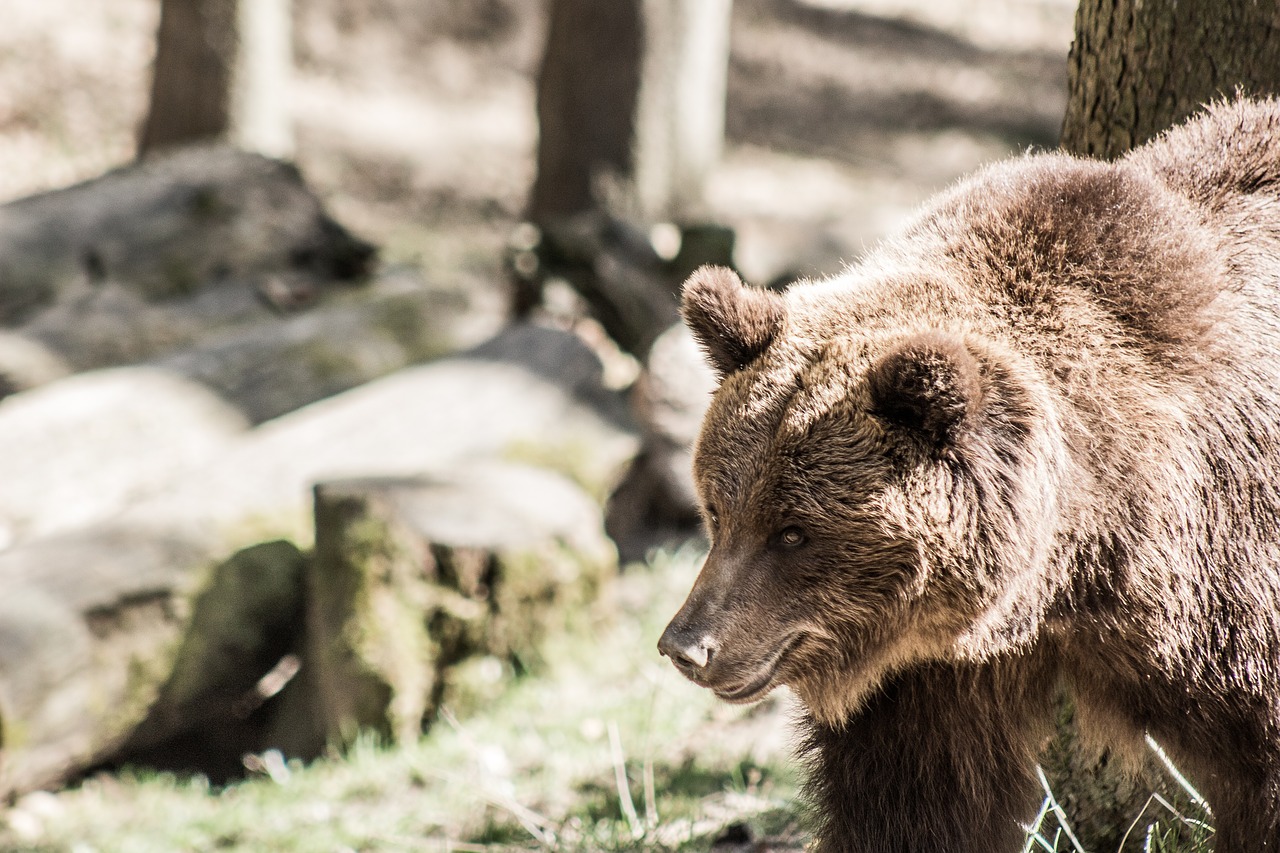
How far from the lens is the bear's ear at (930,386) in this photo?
2381mm

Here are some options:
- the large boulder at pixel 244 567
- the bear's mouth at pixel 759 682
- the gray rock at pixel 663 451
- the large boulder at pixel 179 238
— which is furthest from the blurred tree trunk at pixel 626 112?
the bear's mouth at pixel 759 682

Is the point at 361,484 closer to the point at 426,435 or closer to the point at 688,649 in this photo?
the point at 426,435

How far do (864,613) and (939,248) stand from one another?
33.8 inches

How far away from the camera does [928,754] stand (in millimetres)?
2957

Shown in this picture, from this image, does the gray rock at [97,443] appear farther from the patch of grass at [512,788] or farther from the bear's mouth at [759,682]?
the bear's mouth at [759,682]

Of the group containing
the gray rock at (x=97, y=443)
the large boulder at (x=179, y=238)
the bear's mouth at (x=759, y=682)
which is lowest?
the gray rock at (x=97, y=443)

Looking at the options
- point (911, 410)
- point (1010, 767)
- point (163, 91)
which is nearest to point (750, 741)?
point (1010, 767)

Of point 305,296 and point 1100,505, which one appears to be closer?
point 1100,505

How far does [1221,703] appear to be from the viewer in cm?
262

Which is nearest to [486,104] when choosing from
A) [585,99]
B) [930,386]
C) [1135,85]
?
[585,99]

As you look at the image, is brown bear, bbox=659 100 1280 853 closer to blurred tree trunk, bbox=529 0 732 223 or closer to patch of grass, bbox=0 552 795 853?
patch of grass, bbox=0 552 795 853

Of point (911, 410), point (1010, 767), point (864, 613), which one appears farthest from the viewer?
point (1010, 767)

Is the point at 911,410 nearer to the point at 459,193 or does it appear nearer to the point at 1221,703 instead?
the point at 1221,703

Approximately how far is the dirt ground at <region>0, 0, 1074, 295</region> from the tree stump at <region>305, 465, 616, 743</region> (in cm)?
605
